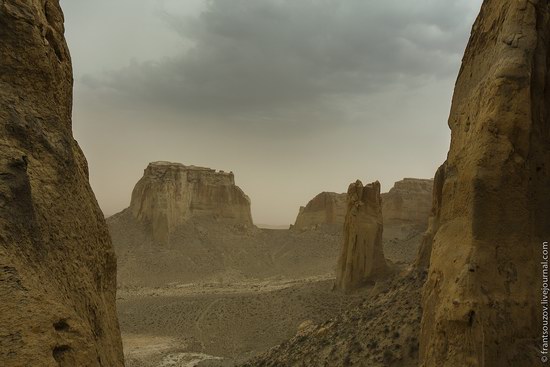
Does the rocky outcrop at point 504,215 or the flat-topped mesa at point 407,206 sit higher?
the flat-topped mesa at point 407,206

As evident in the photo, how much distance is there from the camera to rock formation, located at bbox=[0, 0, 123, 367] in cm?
493

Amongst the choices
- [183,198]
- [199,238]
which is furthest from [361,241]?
[183,198]

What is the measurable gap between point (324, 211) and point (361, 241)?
4655cm

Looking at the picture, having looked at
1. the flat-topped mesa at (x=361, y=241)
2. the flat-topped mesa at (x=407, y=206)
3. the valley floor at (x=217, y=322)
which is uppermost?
the flat-topped mesa at (x=407, y=206)

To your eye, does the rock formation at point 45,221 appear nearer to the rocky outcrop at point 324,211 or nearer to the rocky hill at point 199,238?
the rocky hill at point 199,238

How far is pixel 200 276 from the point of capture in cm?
6178

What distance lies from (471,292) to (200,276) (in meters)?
55.3

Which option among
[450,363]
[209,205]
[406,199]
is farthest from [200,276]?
[450,363]

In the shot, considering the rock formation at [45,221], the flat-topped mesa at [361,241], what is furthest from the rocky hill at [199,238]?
the rock formation at [45,221]

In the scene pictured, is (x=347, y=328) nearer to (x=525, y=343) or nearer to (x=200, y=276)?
(x=525, y=343)

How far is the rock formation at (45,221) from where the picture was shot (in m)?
4.93

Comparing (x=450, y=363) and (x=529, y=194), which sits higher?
(x=529, y=194)

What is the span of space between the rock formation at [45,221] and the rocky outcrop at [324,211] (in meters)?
68.5

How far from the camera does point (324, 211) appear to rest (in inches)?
3054
